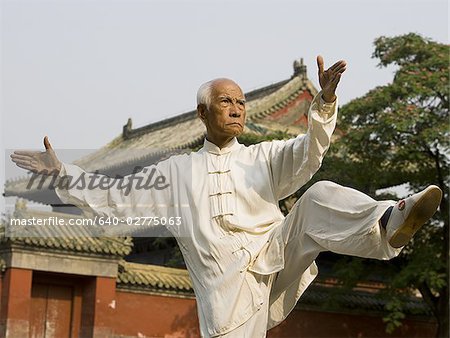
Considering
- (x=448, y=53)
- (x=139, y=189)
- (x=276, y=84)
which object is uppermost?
(x=276, y=84)

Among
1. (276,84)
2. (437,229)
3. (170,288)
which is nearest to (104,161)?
(276,84)

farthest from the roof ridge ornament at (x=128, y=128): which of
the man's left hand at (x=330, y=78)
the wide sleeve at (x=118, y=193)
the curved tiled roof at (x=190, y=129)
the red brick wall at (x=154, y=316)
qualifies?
the man's left hand at (x=330, y=78)

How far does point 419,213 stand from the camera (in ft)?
12.5

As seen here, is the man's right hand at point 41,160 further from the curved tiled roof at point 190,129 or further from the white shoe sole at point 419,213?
the curved tiled roof at point 190,129

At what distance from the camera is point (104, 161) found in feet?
75.6

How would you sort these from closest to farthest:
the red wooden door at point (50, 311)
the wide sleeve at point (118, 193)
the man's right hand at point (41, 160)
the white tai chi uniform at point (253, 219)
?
the white tai chi uniform at point (253, 219) → the man's right hand at point (41, 160) → the wide sleeve at point (118, 193) → the red wooden door at point (50, 311)

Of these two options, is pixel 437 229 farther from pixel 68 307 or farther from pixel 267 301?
pixel 267 301

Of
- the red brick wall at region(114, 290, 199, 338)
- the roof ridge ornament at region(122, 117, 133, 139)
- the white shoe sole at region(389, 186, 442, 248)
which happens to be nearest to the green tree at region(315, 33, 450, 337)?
the red brick wall at region(114, 290, 199, 338)

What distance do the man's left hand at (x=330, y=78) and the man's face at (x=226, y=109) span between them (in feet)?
1.89

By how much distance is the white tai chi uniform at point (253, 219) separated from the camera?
4.09 m

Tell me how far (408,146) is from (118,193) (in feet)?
30.7

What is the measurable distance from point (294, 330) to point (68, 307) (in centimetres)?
422

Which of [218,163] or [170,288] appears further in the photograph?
[170,288]

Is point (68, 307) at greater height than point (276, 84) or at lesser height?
lesser
